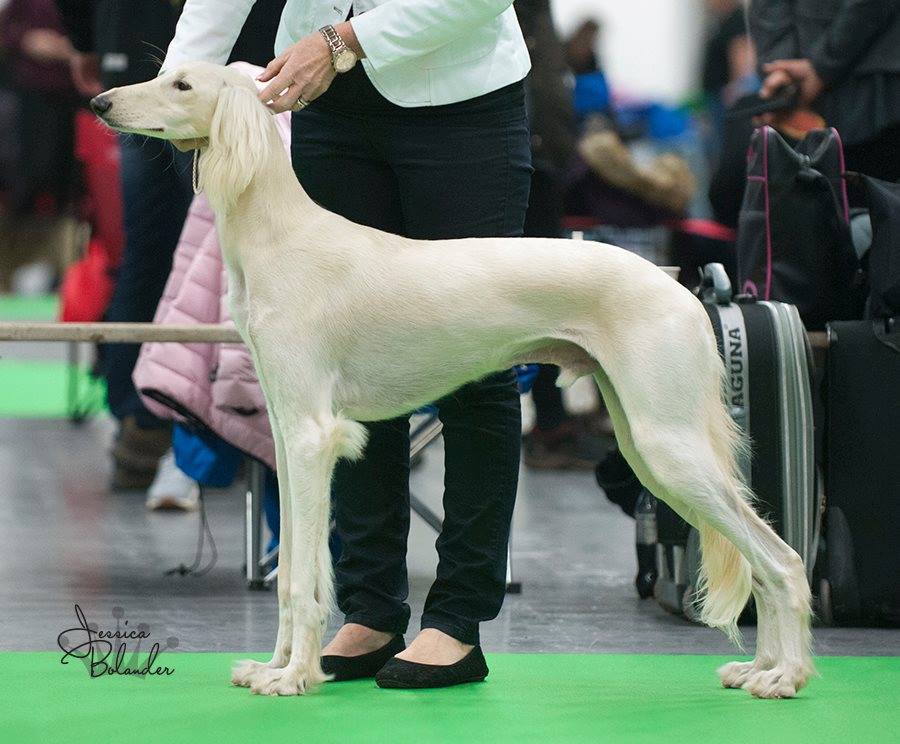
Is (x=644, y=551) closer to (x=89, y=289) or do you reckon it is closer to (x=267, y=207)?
(x=267, y=207)

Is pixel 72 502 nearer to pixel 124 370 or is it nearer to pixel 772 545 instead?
pixel 124 370

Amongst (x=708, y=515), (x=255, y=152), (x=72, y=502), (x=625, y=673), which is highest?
(x=255, y=152)

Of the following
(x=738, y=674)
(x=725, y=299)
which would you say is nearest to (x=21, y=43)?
(x=725, y=299)

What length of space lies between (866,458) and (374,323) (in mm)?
1455

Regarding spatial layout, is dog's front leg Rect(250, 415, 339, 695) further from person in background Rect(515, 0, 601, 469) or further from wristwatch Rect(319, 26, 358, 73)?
person in background Rect(515, 0, 601, 469)

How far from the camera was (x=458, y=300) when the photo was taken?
263cm

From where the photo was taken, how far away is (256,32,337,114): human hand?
2646mm

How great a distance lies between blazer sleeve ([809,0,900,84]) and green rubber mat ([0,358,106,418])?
4.12 meters

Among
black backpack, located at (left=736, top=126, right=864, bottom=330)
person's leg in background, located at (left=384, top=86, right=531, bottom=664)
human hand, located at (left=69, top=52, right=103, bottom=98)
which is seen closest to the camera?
person's leg in background, located at (left=384, top=86, right=531, bottom=664)

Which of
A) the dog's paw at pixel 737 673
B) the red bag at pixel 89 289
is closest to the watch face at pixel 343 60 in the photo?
the dog's paw at pixel 737 673

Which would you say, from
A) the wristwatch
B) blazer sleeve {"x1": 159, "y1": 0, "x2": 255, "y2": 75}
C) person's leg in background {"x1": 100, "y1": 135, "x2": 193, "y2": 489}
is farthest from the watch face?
person's leg in background {"x1": 100, "y1": 135, "x2": 193, "y2": 489}

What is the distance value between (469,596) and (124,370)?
292 cm

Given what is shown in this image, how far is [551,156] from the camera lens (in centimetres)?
612

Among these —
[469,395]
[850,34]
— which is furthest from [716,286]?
[850,34]
